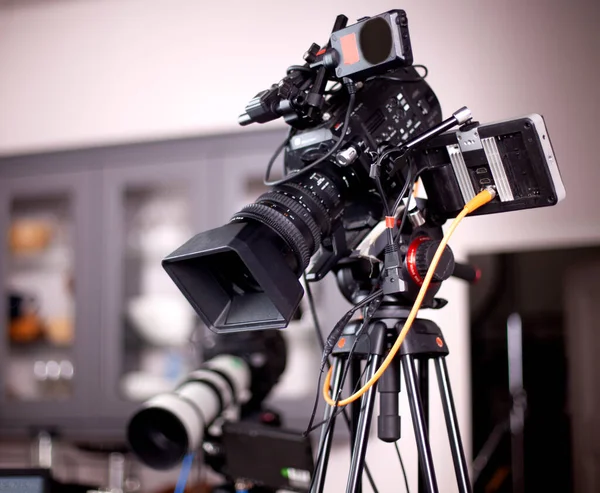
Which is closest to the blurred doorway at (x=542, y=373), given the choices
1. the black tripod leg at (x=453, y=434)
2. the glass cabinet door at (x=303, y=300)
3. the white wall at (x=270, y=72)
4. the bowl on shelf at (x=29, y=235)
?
the white wall at (x=270, y=72)

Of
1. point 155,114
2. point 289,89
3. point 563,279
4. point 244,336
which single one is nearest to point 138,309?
point 155,114

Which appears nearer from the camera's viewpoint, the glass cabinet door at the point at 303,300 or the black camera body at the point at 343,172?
the black camera body at the point at 343,172

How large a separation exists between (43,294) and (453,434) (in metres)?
2.02

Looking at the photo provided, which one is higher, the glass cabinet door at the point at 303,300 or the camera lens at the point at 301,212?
the camera lens at the point at 301,212

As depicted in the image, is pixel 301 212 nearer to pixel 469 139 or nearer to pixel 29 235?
pixel 469 139

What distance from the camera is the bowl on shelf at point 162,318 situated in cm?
231

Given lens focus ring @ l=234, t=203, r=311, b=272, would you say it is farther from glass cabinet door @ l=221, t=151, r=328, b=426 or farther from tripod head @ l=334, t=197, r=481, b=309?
glass cabinet door @ l=221, t=151, r=328, b=426

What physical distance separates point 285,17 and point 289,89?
144 cm

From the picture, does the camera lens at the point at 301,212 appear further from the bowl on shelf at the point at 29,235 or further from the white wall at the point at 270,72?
the bowl on shelf at the point at 29,235

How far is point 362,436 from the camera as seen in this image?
34.3 inches

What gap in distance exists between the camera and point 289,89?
0.91 meters

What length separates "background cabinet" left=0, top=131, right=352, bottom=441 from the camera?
2.20 metres

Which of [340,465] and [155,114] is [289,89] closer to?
[340,465]

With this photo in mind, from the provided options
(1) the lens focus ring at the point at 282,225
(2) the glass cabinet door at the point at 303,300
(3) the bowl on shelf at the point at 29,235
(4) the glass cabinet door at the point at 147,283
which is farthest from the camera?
(3) the bowl on shelf at the point at 29,235
